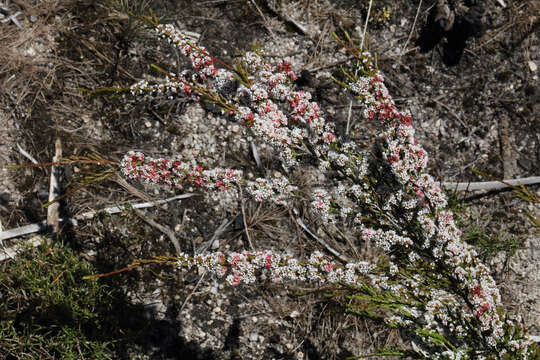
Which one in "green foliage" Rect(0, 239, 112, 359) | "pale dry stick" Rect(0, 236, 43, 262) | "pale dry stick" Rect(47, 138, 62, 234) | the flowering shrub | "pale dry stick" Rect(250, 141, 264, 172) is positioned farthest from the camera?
"pale dry stick" Rect(250, 141, 264, 172)

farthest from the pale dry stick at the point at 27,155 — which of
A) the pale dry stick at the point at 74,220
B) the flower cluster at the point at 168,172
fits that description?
the flower cluster at the point at 168,172

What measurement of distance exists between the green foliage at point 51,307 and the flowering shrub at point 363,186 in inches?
77.5

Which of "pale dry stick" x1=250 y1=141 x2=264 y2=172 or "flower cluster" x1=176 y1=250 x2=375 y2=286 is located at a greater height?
"flower cluster" x1=176 y1=250 x2=375 y2=286

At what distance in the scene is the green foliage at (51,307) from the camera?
142 inches

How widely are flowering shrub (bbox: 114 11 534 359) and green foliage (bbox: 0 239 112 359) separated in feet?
6.46

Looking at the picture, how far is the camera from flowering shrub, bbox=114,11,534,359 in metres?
2.05

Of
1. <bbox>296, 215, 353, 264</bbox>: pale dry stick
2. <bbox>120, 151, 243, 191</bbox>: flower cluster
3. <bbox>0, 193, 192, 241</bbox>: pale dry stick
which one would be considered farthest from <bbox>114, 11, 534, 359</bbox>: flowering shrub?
<bbox>0, 193, 192, 241</bbox>: pale dry stick

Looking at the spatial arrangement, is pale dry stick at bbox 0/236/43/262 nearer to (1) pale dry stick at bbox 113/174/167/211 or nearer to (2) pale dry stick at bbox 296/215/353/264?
(1) pale dry stick at bbox 113/174/167/211

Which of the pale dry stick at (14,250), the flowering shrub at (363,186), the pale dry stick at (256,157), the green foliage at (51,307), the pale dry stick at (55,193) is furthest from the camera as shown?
the pale dry stick at (256,157)

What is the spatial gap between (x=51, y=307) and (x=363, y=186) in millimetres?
3103

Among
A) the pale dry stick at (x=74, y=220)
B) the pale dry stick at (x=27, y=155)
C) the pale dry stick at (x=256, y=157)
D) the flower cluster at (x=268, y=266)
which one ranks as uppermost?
the flower cluster at (x=268, y=266)

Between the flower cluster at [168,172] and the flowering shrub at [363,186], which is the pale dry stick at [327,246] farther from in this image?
the flower cluster at [168,172]

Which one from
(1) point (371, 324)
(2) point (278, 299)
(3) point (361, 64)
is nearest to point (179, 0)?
(3) point (361, 64)

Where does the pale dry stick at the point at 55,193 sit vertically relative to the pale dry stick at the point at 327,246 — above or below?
below
